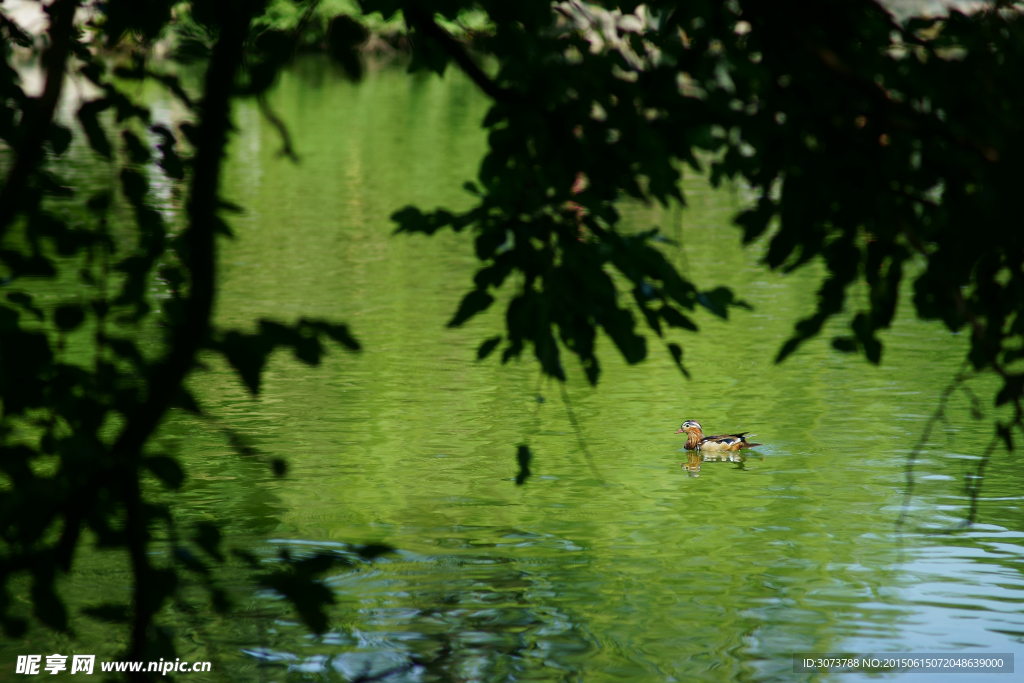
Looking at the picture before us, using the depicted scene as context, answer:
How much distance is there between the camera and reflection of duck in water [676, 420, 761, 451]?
29.1 ft

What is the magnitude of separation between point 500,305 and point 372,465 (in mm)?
6199

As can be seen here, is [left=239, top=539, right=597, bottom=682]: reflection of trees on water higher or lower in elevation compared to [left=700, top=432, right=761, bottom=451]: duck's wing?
lower

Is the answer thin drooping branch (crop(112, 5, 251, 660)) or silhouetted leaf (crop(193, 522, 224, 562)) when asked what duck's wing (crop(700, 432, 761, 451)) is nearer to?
silhouetted leaf (crop(193, 522, 224, 562))

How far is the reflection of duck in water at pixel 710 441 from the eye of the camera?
8.88 m

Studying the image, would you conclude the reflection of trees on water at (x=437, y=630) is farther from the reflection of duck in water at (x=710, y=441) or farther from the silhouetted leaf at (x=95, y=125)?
the silhouetted leaf at (x=95, y=125)

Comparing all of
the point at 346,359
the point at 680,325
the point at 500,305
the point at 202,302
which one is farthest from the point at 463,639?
the point at 500,305

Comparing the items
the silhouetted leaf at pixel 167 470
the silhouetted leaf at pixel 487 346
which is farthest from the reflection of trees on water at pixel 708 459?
the silhouetted leaf at pixel 167 470

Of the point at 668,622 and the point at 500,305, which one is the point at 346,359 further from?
the point at 668,622

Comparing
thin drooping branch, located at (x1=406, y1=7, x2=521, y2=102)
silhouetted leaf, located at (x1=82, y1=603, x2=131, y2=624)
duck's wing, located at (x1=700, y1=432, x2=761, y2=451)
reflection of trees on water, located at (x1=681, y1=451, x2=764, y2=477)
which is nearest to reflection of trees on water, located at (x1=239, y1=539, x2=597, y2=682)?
reflection of trees on water, located at (x1=681, y1=451, x2=764, y2=477)

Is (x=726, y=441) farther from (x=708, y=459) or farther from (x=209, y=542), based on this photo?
(x=209, y=542)

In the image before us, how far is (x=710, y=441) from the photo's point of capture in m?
8.88

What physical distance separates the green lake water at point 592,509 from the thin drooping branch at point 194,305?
4.72ft

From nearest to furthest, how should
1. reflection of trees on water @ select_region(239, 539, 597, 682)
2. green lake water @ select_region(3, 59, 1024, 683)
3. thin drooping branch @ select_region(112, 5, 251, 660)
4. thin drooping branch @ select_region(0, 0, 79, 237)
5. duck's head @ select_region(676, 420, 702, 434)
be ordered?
thin drooping branch @ select_region(112, 5, 251, 660) → thin drooping branch @ select_region(0, 0, 79, 237) → reflection of trees on water @ select_region(239, 539, 597, 682) → green lake water @ select_region(3, 59, 1024, 683) → duck's head @ select_region(676, 420, 702, 434)

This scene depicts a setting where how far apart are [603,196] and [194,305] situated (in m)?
1.55
